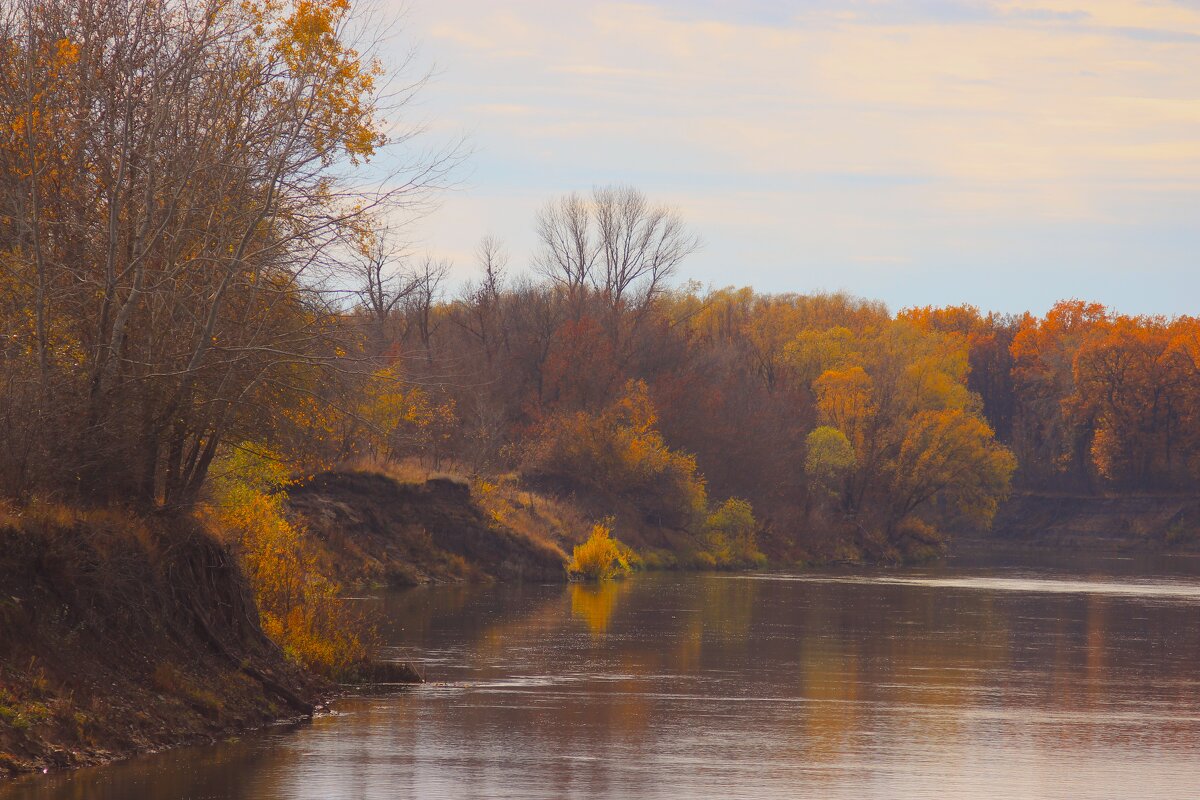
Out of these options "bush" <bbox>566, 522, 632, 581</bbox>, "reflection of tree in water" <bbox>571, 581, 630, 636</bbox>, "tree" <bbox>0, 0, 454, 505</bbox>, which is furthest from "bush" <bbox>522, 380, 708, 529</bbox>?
"tree" <bbox>0, 0, 454, 505</bbox>

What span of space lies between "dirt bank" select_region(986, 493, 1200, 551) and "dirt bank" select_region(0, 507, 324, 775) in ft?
300

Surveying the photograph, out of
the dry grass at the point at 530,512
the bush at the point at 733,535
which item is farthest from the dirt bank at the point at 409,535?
the bush at the point at 733,535

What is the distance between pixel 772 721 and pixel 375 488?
34656mm

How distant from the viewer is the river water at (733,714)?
18.2 m

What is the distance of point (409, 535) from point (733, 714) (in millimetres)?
33291

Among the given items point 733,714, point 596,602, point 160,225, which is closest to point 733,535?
point 596,602

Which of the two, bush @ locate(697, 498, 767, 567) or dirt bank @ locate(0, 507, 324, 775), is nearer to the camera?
dirt bank @ locate(0, 507, 324, 775)

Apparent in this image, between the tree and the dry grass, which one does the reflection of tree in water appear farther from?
the tree

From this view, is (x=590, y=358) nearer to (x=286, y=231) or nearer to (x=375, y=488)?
(x=375, y=488)

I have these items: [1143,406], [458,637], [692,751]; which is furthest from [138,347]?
[1143,406]

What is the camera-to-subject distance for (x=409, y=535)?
2224 inches

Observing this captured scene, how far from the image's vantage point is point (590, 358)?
83.9m

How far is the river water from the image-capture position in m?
18.2

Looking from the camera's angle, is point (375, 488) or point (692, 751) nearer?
point (692, 751)
